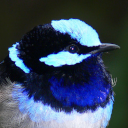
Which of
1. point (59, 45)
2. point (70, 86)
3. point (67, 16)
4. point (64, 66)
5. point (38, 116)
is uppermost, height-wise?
point (67, 16)

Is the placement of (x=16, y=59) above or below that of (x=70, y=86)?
above

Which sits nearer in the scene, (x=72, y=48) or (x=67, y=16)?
(x=72, y=48)

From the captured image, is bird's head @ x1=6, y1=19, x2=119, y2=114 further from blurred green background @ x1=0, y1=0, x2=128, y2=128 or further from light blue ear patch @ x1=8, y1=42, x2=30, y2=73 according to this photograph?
blurred green background @ x1=0, y1=0, x2=128, y2=128

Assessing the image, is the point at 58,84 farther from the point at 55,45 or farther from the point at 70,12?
the point at 70,12

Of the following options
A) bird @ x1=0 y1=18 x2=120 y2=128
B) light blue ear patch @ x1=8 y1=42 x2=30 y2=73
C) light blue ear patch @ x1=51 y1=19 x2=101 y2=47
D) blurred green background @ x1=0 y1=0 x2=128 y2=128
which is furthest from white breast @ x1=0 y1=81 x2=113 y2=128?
blurred green background @ x1=0 y1=0 x2=128 y2=128

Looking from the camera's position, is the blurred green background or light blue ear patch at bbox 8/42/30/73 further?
the blurred green background

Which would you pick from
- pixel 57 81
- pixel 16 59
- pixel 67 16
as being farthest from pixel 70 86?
pixel 67 16

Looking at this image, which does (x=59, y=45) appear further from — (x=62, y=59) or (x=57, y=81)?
(x=57, y=81)
